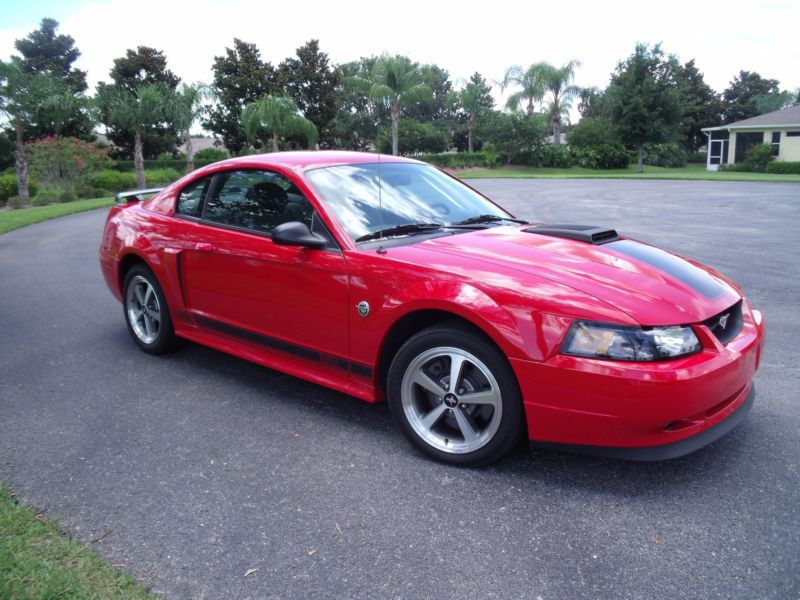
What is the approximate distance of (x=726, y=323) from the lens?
327cm

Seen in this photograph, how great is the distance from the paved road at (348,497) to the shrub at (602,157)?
4596 centimetres

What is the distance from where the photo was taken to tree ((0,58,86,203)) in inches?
1056

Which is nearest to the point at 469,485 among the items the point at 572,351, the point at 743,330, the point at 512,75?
the point at 572,351

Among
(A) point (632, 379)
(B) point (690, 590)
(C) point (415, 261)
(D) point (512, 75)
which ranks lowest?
(B) point (690, 590)

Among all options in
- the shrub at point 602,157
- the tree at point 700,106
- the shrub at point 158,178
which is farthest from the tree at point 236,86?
the tree at point 700,106

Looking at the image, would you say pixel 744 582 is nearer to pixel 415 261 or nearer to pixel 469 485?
pixel 469 485

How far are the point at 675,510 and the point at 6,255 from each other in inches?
438

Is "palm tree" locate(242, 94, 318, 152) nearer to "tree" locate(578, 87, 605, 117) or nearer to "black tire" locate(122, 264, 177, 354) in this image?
"tree" locate(578, 87, 605, 117)

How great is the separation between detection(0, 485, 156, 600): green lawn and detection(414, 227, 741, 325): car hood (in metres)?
2.06

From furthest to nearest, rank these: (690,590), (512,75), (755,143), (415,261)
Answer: (512,75) → (755,143) → (415,261) → (690,590)

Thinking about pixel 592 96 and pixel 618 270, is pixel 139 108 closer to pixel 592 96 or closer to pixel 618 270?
pixel 618 270

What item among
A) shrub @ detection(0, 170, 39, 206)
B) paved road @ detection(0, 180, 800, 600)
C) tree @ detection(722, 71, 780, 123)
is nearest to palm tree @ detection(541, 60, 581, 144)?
tree @ detection(722, 71, 780, 123)

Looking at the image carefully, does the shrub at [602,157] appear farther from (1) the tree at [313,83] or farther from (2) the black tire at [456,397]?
(2) the black tire at [456,397]

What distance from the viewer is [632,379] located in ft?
9.14
